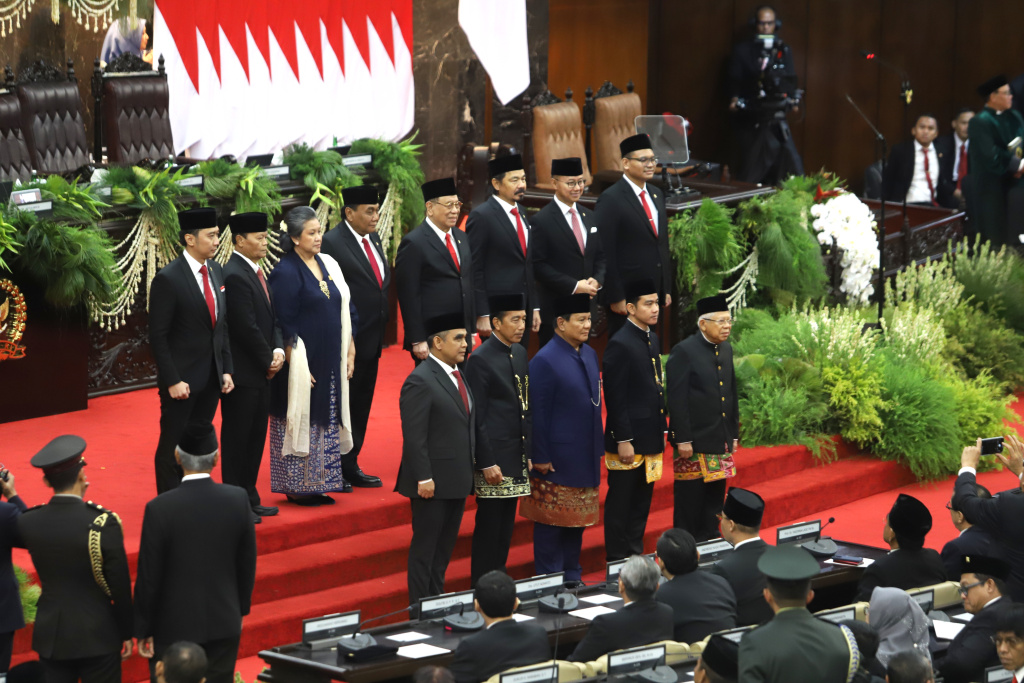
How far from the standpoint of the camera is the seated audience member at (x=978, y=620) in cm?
555

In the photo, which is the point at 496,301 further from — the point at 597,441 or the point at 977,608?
the point at 977,608

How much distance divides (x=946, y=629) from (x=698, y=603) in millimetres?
1089

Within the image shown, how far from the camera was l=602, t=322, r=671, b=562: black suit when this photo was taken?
7.23 meters

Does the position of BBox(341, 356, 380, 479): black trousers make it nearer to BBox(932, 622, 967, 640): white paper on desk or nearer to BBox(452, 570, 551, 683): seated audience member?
BBox(452, 570, 551, 683): seated audience member

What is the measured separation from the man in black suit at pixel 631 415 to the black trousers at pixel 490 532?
0.65 metres

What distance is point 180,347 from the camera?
267 inches

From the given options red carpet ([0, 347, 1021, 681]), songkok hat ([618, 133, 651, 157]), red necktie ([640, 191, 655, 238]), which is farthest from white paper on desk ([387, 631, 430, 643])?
songkok hat ([618, 133, 651, 157])

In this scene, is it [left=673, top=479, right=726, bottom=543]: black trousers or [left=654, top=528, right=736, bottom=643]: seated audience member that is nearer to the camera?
[left=654, top=528, right=736, bottom=643]: seated audience member

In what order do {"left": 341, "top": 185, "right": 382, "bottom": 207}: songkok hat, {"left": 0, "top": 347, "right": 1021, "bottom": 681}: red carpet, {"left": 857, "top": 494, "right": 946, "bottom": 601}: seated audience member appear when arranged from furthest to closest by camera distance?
{"left": 341, "top": 185, "right": 382, "bottom": 207}: songkok hat, {"left": 0, "top": 347, "right": 1021, "bottom": 681}: red carpet, {"left": 857, "top": 494, "right": 946, "bottom": 601}: seated audience member

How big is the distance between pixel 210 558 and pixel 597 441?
7.56 feet

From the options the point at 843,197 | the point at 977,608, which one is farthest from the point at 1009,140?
the point at 977,608

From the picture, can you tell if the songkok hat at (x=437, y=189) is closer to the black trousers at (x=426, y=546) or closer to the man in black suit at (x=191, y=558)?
the black trousers at (x=426, y=546)

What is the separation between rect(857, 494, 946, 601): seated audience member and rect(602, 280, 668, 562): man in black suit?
4.72ft

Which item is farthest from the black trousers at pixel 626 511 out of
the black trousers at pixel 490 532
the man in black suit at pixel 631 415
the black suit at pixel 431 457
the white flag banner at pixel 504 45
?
the white flag banner at pixel 504 45
